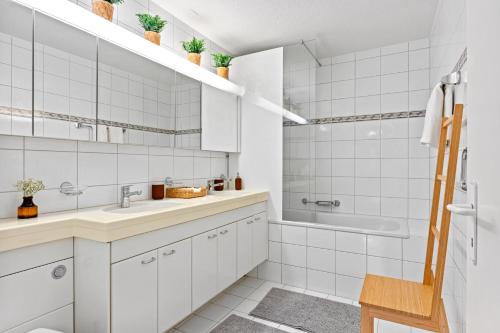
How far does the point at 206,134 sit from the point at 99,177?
110 cm

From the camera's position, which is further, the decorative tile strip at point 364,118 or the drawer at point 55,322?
the decorative tile strip at point 364,118

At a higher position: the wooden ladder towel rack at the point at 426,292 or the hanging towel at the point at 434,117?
the hanging towel at the point at 434,117

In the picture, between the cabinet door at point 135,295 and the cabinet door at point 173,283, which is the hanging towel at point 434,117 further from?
the cabinet door at point 135,295

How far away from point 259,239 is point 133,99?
1685 mm

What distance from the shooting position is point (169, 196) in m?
2.34

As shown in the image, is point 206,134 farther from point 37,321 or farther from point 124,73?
point 37,321

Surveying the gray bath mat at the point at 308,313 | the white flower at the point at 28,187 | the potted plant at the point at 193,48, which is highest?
the potted plant at the point at 193,48

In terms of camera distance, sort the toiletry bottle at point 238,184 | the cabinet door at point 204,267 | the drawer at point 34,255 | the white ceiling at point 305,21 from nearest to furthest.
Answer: the drawer at point 34,255 < the cabinet door at point 204,267 < the white ceiling at point 305,21 < the toiletry bottle at point 238,184

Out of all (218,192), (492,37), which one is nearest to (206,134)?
(218,192)

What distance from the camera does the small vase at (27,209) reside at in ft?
4.47

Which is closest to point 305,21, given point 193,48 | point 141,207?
point 193,48

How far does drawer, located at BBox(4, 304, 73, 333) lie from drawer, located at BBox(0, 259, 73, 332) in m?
0.02

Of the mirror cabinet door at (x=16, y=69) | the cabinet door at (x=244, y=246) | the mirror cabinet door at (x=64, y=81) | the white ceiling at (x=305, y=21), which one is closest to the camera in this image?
the mirror cabinet door at (x=16, y=69)

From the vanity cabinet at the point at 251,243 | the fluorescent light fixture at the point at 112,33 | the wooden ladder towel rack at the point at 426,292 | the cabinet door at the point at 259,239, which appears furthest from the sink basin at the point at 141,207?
the wooden ladder towel rack at the point at 426,292
